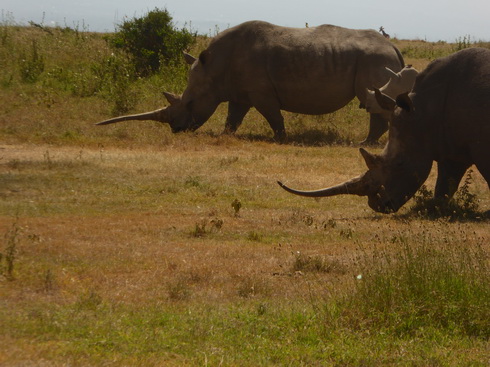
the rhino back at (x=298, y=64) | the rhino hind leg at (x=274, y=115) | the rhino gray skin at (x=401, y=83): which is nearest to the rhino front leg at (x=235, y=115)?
the rhino back at (x=298, y=64)

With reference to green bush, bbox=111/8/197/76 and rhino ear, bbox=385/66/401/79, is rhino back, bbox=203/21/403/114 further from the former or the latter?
green bush, bbox=111/8/197/76

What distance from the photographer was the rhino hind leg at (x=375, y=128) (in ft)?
60.3

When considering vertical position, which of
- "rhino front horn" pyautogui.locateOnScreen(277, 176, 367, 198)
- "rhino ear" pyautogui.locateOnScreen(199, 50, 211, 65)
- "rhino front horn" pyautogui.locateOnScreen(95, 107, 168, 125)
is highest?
"rhino ear" pyautogui.locateOnScreen(199, 50, 211, 65)

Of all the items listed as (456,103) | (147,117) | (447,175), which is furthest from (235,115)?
(456,103)

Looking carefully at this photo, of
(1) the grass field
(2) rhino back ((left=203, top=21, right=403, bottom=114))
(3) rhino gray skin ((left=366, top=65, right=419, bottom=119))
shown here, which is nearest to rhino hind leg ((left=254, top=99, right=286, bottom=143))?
(2) rhino back ((left=203, top=21, right=403, bottom=114))

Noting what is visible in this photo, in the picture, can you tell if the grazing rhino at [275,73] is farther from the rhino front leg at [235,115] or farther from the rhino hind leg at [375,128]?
the rhino front leg at [235,115]

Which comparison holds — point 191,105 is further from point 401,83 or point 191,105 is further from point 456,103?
point 456,103

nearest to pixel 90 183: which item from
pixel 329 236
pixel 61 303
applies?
pixel 329 236

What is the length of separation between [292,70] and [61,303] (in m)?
12.0

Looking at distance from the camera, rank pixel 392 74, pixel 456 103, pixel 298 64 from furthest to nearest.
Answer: pixel 298 64 → pixel 392 74 → pixel 456 103

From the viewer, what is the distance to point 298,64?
61.5ft

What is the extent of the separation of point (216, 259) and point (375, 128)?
32.1ft

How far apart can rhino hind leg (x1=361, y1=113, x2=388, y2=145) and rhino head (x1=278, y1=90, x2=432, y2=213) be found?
22.0 ft

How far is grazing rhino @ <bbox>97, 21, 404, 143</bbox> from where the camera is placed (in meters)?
18.6
